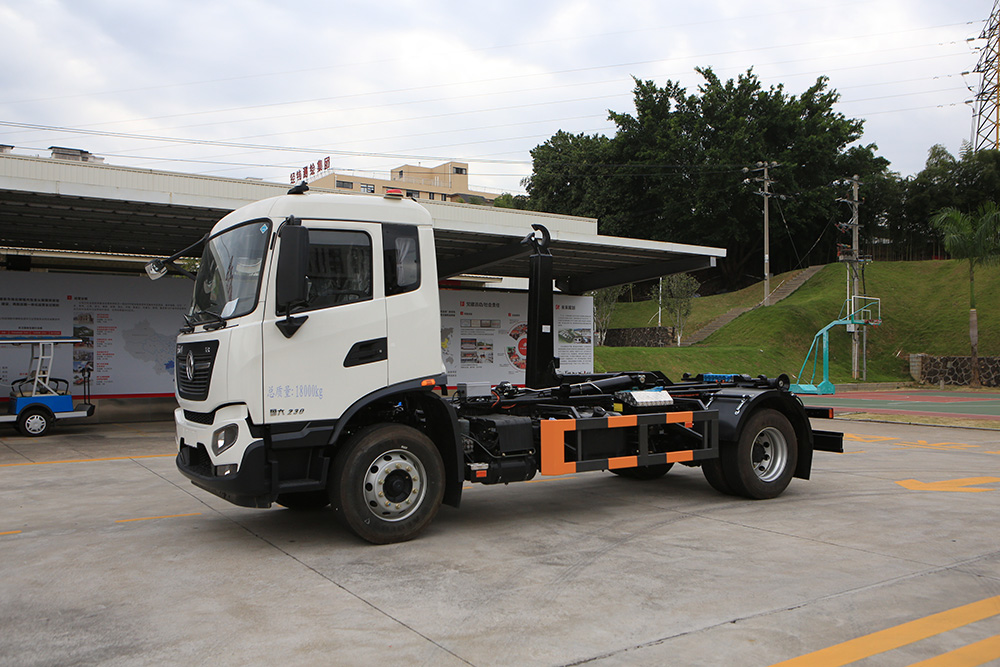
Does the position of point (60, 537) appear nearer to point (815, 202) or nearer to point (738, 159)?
point (738, 159)

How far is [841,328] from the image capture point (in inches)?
1724

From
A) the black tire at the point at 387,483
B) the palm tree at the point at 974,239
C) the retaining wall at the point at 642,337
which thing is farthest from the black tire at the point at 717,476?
the retaining wall at the point at 642,337

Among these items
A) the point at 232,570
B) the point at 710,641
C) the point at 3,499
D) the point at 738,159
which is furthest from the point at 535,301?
the point at 738,159

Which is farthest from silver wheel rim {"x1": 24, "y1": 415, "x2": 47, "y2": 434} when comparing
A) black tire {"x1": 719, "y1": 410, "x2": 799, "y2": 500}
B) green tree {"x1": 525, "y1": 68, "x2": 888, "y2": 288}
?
green tree {"x1": 525, "y1": 68, "x2": 888, "y2": 288}

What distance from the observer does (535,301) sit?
8492 mm

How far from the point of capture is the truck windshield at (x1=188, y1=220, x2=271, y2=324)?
6.25 m

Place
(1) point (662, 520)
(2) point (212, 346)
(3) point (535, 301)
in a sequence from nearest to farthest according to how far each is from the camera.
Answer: (2) point (212, 346) < (1) point (662, 520) < (3) point (535, 301)

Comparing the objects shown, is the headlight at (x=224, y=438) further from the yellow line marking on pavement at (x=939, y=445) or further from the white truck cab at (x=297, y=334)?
the yellow line marking on pavement at (x=939, y=445)

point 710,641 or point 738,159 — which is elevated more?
point 738,159

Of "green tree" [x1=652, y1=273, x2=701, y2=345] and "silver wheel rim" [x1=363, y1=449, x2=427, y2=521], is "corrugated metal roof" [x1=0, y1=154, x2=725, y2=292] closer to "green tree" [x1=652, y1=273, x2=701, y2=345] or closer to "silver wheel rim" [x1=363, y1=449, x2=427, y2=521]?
"silver wheel rim" [x1=363, y1=449, x2=427, y2=521]

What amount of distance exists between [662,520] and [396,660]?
4.17m

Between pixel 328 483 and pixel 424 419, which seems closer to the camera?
pixel 328 483

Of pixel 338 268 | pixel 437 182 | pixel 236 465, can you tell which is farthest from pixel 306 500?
pixel 437 182

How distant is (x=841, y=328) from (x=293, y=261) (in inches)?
1699
